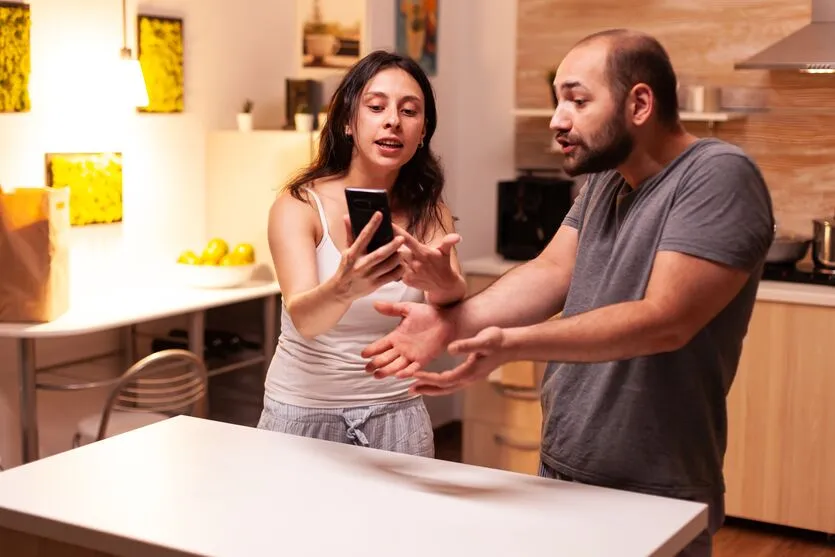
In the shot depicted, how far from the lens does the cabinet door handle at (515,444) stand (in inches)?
169

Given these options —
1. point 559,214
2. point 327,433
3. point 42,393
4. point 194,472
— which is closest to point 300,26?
point 559,214

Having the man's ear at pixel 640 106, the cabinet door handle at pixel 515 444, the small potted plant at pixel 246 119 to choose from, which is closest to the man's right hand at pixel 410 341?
the man's ear at pixel 640 106

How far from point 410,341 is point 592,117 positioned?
467 mm

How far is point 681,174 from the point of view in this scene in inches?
70.0

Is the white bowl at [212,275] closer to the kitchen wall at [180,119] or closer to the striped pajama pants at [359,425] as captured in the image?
the kitchen wall at [180,119]

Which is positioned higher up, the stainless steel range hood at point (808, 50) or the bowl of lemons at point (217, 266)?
the stainless steel range hood at point (808, 50)

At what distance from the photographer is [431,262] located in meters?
1.95

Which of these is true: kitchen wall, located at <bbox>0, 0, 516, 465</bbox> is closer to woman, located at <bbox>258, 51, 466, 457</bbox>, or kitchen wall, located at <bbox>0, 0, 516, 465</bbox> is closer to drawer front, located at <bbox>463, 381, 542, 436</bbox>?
drawer front, located at <bbox>463, 381, 542, 436</bbox>

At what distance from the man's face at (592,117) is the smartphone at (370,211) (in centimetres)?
33

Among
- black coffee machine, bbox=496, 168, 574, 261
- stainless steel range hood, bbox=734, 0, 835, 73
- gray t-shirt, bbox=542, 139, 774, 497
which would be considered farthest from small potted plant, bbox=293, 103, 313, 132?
gray t-shirt, bbox=542, 139, 774, 497

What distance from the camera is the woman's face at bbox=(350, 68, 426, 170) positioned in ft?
7.73

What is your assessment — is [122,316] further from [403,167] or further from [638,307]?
[638,307]

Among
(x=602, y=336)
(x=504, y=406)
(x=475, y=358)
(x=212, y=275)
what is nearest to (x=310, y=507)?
(x=475, y=358)

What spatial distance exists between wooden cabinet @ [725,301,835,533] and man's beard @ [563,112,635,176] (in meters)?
2.30
